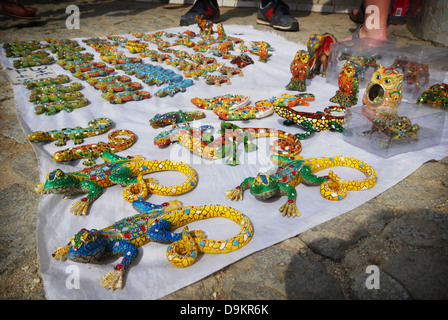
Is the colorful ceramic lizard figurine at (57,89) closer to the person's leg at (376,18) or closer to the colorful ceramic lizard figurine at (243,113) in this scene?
the colorful ceramic lizard figurine at (243,113)

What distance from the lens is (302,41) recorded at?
596 cm

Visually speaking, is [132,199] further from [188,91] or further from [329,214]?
[188,91]

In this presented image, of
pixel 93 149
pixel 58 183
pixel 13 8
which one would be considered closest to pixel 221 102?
pixel 93 149

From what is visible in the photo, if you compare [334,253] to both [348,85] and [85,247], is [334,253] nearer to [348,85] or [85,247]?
[85,247]

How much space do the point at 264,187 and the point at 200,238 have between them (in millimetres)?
564

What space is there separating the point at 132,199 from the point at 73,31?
19.1 feet

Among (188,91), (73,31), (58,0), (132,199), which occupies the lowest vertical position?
(132,199)

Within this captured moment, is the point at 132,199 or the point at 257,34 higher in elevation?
the point at 257,34

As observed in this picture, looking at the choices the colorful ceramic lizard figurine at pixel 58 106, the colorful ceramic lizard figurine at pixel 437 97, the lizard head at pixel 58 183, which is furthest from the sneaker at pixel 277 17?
the lizard head at pixel 58 183

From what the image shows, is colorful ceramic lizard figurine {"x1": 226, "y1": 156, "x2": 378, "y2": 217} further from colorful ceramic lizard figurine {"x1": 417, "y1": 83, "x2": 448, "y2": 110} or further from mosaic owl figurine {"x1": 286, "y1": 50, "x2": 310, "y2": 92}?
mosaic owl figurine {"x1": 286, "y1": 50, "x2": 310, "y2": 92}

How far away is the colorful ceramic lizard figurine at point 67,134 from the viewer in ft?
9.48

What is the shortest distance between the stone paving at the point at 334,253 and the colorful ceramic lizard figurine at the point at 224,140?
866 millimetres

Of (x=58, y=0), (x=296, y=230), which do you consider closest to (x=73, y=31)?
(x=58, y=0)

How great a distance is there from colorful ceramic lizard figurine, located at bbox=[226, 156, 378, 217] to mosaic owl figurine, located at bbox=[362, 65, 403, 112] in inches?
27.8
